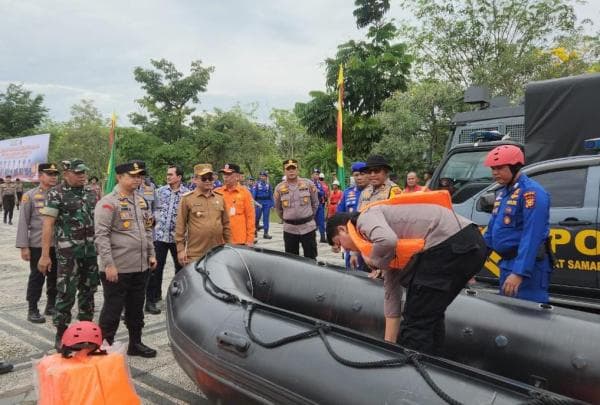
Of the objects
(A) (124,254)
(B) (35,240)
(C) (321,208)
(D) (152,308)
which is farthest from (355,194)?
(C) (321,208)

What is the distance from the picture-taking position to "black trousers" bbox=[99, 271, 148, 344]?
3727 millimetres

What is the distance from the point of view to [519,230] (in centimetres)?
311

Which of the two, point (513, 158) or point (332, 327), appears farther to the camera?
point (513, 158)

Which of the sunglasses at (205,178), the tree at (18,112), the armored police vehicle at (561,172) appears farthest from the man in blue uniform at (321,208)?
the tree at (18,112)

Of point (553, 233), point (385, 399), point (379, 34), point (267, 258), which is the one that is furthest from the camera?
point (379, 34)

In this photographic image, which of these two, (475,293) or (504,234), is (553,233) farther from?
(475,293)

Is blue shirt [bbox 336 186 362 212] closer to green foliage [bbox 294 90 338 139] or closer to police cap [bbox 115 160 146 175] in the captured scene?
police cap [bbox 115 160 146 175]

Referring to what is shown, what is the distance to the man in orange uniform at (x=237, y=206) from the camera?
5449mm

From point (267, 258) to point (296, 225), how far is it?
177 cm

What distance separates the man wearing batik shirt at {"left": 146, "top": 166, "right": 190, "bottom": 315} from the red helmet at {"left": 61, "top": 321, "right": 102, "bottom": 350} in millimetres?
2989

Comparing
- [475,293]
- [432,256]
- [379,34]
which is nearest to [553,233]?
[475,293]

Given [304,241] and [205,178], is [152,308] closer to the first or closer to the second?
[205,178]

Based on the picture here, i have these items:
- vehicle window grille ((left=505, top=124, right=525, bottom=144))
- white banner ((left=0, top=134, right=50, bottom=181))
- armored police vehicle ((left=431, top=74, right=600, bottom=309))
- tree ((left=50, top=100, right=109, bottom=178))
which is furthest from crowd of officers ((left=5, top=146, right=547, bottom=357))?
tree ((left=50, top=100, right=109, bottom=178))

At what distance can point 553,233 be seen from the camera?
3711 mm
